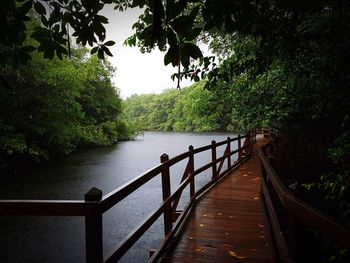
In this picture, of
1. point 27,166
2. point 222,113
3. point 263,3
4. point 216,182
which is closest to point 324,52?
point 263,3

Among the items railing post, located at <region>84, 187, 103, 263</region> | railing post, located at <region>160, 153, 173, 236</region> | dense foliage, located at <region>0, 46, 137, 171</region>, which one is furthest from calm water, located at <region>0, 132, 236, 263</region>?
railing post, located at <region>84, 187, 103, 263</region>

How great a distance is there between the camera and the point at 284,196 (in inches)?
98.0

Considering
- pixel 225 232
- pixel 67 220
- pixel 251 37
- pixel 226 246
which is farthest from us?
pixel 67 220

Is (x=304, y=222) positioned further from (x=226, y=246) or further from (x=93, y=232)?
(x=226, y=246)

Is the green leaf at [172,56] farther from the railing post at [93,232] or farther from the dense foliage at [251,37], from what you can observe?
the railing post at [93,232]

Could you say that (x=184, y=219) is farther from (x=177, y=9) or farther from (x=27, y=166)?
(x=27, y=166)

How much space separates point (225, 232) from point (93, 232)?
3.07 m

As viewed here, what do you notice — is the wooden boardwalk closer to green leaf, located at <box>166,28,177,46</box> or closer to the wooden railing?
the wooden railing

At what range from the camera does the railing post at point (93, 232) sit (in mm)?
2270

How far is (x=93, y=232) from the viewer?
2271 mm

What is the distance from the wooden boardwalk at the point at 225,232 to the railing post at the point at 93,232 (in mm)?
1743

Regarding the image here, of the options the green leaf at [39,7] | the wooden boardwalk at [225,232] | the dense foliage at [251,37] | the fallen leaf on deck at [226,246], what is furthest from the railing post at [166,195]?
the green leaf at [39,7]

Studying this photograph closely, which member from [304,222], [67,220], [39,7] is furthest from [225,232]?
[67,220]

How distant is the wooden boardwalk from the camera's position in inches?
157
